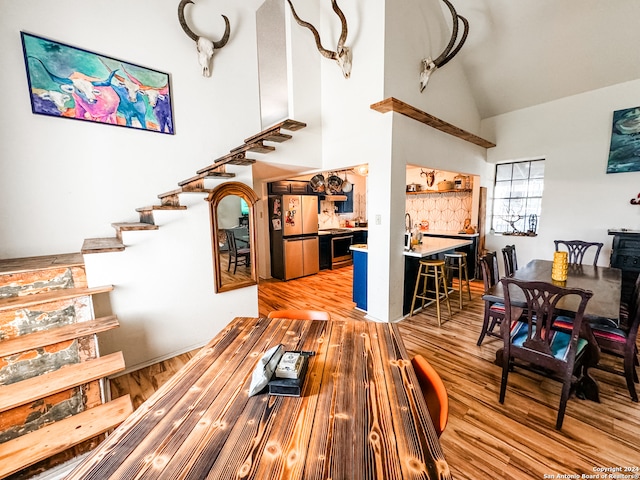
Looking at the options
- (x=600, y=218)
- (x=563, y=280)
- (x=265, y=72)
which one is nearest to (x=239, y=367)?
(x=563, y=280)

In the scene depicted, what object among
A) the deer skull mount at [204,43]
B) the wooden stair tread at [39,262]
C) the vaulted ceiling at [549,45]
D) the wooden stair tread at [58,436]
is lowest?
the wooden stair tread at [58,436]

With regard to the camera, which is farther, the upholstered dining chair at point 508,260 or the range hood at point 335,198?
the range hood at point 335,198

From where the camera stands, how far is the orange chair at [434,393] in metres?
0.96

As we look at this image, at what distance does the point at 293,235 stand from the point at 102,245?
11.1 feet

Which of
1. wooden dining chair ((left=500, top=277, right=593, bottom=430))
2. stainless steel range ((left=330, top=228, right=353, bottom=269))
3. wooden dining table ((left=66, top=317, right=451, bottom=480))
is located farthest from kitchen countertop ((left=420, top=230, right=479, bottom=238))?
wooden dining table ((left=66, top=317, right=451, bottom=480))

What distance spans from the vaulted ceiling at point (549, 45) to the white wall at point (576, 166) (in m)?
0.25

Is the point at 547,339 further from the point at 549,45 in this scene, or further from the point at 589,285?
the point at 549,45

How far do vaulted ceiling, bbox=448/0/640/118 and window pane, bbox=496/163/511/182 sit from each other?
3.72ft

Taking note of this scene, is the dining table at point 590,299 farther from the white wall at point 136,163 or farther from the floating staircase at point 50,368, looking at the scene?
the floating staircase at point 50,368

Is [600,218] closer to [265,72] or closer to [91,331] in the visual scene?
[265,72]

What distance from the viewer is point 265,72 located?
12.6 feet

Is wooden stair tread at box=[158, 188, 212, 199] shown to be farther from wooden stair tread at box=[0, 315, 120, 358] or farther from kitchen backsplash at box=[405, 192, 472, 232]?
kitchen backsplash at box=[405, 192, 472, 232]

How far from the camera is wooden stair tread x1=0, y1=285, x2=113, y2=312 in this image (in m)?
1.65

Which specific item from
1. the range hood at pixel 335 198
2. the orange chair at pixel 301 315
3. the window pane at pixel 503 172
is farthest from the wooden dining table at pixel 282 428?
the range hood at pixel 335 198
